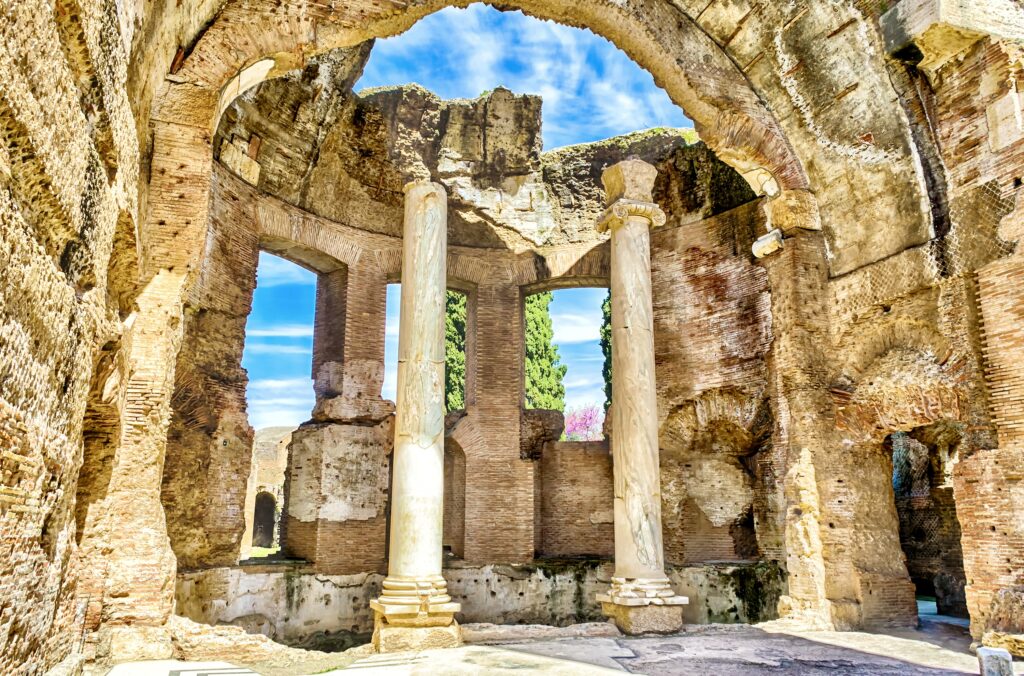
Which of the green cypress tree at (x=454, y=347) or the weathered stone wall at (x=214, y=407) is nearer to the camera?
the weathered stone wall at (x=214, y=407)

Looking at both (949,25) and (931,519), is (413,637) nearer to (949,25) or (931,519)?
(949,25)

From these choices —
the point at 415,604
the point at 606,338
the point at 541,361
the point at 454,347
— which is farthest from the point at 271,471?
the point at 415,604

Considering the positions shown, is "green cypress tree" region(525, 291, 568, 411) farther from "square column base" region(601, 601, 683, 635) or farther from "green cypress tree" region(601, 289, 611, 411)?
"square column base" region(601, 601, 683, 635)

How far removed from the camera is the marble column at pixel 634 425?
27.2 ft

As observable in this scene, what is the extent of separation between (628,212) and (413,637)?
569cm

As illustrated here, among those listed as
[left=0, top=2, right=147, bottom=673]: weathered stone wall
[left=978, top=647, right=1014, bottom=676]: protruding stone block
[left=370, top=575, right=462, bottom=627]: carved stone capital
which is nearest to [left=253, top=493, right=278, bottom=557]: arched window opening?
[left=370, top=575, right=462, bottom=627]: carved stone capital

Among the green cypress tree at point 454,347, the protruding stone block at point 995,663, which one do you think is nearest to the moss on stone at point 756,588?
the protruding stone block at point 995,663

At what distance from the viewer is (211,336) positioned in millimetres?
10211

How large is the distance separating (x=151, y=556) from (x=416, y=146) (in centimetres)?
837

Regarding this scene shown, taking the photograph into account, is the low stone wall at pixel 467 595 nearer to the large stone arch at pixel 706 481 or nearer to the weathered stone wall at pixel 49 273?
the large stone arch at pixel 706 481

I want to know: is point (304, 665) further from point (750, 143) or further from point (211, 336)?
point (750, 143)

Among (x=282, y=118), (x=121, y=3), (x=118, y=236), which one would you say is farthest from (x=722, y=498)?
(x=121, y=3)

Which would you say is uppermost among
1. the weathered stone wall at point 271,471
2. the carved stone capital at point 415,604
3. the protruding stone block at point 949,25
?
the protruding stone block at point 949,25

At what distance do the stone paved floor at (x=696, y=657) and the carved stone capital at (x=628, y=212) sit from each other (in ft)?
16.5
